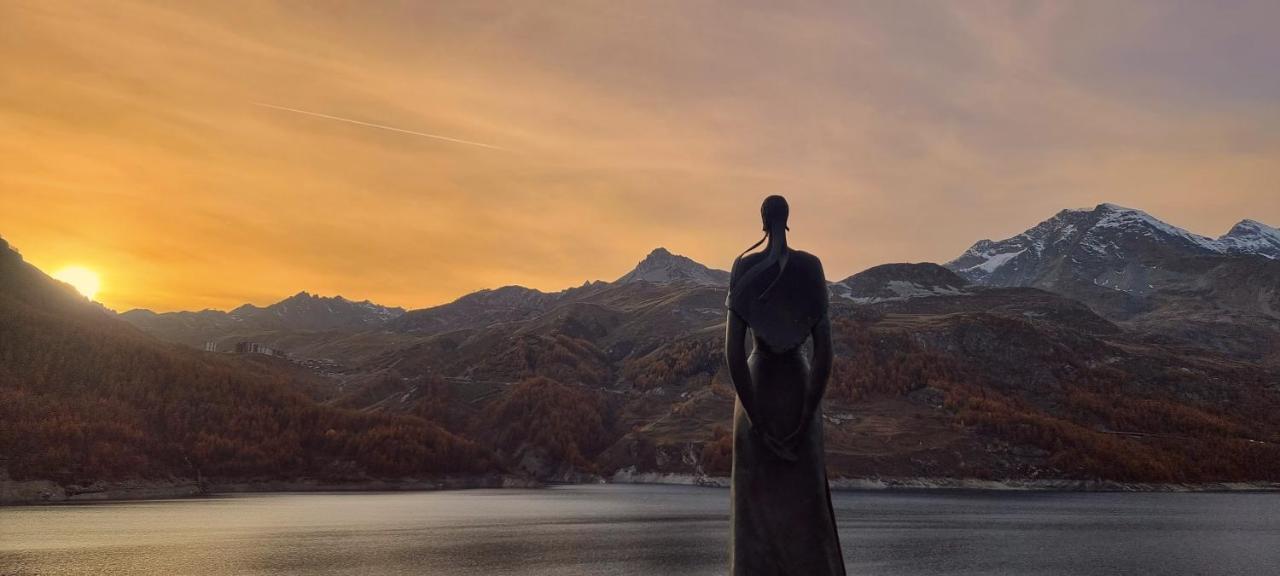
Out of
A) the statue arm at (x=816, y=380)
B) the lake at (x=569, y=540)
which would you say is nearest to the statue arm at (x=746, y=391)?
the statue arm at (x=816, y=380)

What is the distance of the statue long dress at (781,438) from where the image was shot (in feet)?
50.6

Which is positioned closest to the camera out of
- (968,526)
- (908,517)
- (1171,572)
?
(1171,572)

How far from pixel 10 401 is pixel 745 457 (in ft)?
777

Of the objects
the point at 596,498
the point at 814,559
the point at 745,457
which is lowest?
the point at 596,498

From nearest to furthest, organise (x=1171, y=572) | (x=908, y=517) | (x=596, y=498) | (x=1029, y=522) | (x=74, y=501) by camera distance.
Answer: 1. (x=1171, y=572)
2. (x=1029, y=522)
3. (x=908, y=517)
4. (x=74, y=501)
5. (x=596, y=498)

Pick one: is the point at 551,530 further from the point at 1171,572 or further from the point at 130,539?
the point at 1171,572

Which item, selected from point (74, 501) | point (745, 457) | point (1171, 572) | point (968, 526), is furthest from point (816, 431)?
point (74, 501)

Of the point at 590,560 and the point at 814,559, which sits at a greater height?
the point at 814,559

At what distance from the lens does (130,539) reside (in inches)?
3410

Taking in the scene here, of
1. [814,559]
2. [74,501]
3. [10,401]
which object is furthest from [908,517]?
[10,401]

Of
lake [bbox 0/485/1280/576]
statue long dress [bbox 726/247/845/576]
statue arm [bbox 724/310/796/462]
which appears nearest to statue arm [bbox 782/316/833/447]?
statue long dress [bbox 726/247/845/576]

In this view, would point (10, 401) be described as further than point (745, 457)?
Yes

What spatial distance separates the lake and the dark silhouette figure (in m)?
47.7

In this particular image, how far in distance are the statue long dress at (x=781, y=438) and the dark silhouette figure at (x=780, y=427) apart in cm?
2
